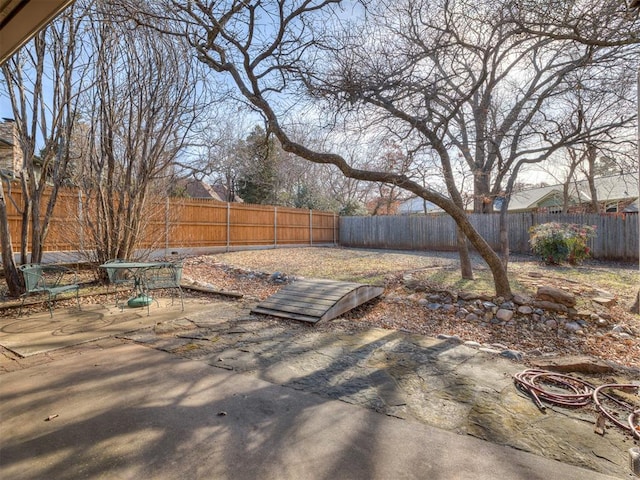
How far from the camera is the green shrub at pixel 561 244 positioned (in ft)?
31.9

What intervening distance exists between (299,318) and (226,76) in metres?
4.55

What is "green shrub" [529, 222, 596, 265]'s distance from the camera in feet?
31.9

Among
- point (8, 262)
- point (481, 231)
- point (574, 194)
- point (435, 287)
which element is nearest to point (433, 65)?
point (435, 287)

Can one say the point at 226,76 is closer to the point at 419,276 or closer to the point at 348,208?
the point at 419,276

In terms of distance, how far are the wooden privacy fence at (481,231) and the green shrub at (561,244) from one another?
1.78 metres

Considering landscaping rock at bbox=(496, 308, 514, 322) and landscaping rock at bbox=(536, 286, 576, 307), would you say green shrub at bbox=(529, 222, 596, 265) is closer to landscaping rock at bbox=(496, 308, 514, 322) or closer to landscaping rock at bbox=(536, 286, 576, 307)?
landscaping rock at bbox=(536, 286, 576, 307)

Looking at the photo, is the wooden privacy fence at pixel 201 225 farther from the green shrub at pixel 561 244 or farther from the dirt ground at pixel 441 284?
the green shrub at pixel 561 244

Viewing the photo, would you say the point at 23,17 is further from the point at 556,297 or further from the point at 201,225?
the point at 201,225

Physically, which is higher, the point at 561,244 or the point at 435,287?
the point at 561,244

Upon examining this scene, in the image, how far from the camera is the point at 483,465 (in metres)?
1.77

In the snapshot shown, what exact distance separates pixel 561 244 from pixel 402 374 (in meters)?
9.33

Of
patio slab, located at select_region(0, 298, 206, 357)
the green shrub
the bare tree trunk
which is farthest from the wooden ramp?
the green shrub

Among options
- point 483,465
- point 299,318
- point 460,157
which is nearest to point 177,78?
point 299,318

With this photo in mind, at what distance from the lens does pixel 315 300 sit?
16.2 ft
